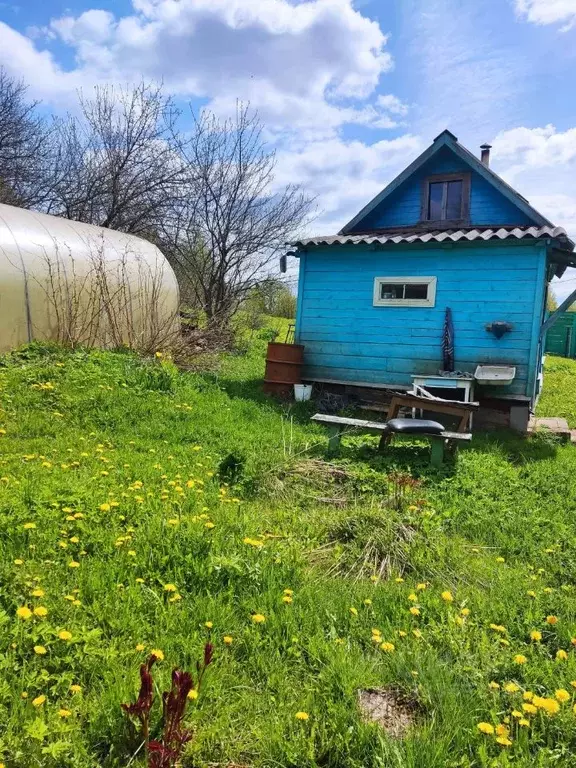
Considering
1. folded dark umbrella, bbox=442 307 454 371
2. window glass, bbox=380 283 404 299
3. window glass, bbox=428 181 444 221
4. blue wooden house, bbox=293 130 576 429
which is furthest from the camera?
window glass, bbox=428 181 444 221

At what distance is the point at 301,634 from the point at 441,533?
176 cm

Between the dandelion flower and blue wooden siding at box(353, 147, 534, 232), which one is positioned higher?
blue wooden siding at box(353, 147, 534, 232)

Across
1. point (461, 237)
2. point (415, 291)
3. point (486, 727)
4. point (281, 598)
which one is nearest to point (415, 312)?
point (415, 291)

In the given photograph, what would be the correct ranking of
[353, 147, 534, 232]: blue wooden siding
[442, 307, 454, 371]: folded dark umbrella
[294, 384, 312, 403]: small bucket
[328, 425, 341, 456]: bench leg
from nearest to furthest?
[328, 425, 341, 456]: bench leg → [442, 307, 454, 371]: folded dark umbrella → [294, 384, 312, 403]: small bucket → [353, 147, 534, 232]: blue wooden siding

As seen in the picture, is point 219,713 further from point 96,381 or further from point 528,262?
point 528,262

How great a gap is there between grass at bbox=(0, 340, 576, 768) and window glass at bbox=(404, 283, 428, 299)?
4216 mm

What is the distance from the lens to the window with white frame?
9032 millimetres

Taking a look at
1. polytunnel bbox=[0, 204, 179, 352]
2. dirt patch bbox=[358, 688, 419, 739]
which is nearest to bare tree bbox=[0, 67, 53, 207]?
polytunnel bbox=[0, 204, 179, 352]

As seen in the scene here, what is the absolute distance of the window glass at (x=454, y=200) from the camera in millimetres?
9977

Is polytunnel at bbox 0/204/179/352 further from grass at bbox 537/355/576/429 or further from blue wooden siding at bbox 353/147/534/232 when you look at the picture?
grass at bbox 537/355/576/429

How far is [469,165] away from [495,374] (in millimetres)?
4107

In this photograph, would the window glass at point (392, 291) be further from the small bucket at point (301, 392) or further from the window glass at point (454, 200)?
the small bucket at point (301, 392)

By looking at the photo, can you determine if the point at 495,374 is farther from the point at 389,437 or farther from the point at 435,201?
the point at 435,201

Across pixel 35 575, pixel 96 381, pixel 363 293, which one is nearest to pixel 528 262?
pixel 363 293
